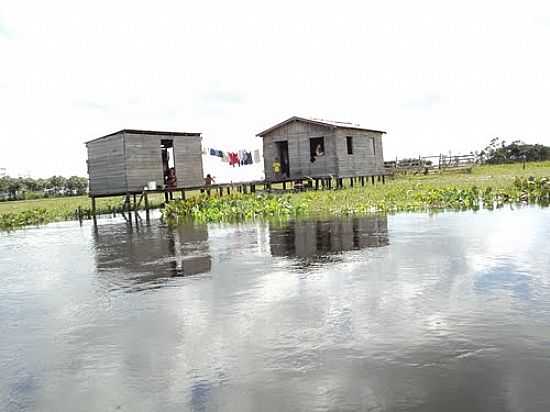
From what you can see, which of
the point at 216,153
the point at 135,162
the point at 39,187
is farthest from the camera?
the point at 39,187

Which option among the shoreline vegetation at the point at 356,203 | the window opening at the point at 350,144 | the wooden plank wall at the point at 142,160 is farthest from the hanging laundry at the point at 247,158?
the shoreline vegetation at the point at 356,203

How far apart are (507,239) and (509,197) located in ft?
39.6

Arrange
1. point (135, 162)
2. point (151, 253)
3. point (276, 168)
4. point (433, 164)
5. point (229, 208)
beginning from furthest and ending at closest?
point (433, 164) < point (276, 168) < point (135, 162) < point (229, 208) < point (151, 253)

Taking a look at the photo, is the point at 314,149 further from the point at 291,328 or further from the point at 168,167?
the point at 291,328

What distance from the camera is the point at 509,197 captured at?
24672 millimetres

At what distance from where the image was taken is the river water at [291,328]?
5461mm

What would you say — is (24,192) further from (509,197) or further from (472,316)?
(472,316)

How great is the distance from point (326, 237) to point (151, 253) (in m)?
4.81

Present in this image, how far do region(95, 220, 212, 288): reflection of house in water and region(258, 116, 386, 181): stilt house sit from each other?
16107mm

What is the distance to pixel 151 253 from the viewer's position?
15484 mm

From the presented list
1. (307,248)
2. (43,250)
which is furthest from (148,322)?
(43,250)

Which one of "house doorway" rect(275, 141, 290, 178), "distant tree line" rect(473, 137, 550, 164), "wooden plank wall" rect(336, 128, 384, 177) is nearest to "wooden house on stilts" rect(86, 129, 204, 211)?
"house doorway" rect(275, 141, 290, 178)

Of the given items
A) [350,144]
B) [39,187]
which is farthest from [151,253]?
[39,187]

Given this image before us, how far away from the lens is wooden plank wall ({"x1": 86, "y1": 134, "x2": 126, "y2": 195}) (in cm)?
3077
